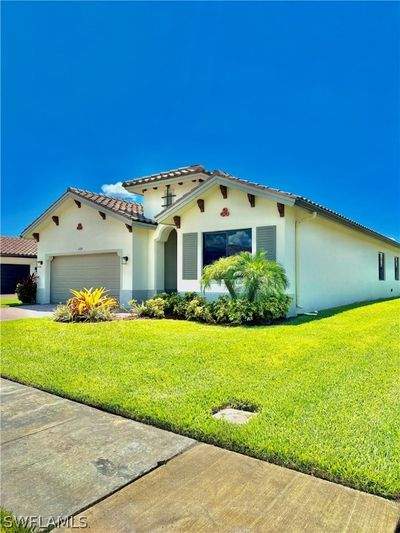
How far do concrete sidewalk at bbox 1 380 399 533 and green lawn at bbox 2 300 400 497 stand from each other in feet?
0.79

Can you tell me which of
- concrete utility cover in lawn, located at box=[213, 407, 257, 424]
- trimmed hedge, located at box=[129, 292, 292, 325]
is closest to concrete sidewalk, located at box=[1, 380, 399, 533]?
concrete utility cover in lawn, located at box=[213, 407, 257, 424]

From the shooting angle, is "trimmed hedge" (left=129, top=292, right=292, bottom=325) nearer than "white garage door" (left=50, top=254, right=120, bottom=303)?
Yes

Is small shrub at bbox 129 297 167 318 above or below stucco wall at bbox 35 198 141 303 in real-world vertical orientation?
below

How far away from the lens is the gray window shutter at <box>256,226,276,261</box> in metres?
12.2

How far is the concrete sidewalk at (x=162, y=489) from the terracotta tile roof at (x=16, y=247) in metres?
25.4

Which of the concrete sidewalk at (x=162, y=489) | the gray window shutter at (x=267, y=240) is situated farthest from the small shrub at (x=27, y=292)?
the concrete sidewalk at (x=162, y=489)

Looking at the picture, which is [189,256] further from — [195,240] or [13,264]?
[13,264]

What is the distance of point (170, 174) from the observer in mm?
16891

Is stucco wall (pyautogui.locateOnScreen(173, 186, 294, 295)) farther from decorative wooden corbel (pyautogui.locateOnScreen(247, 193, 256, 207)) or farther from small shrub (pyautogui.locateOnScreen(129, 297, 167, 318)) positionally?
small shrub (pyautogui.locateOnScreen(129, 297, 167, 318))

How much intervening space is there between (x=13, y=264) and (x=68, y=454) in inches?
1041

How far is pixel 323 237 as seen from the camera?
14.4m

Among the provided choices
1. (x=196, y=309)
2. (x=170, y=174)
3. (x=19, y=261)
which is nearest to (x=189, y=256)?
(x=196, y=309)

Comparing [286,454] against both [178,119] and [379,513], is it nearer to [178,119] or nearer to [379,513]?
[379,513]

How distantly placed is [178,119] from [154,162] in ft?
13.0
